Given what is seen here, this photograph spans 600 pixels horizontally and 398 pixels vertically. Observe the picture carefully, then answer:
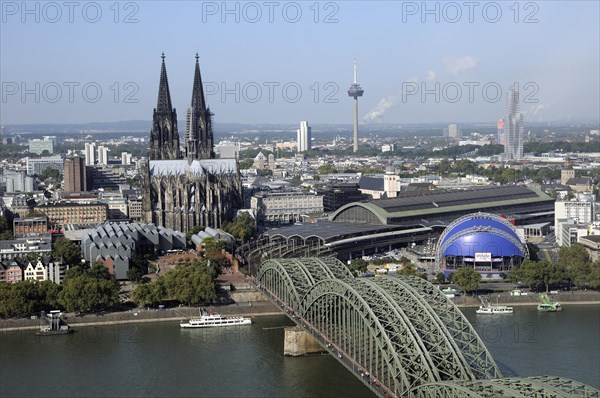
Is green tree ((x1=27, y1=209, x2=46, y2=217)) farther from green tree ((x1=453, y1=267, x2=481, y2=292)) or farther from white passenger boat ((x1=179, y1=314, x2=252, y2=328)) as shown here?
green tree ((x1=453, y1=267, x2=481, y2=292))

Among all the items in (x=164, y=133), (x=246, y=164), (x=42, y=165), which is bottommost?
(x=246, y=164)

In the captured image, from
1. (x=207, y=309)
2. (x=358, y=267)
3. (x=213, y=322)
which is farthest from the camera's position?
(x=358, y=267)

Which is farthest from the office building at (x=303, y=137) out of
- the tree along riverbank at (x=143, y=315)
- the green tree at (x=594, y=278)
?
the tree along riverbank at (x=143, y=315)

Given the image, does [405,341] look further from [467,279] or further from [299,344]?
[467,279]

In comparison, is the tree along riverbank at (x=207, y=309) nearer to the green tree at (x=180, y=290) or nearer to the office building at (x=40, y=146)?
the green tree at (x=180, y=290)

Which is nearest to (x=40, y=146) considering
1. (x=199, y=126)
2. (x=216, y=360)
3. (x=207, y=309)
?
(x=199, y=126)

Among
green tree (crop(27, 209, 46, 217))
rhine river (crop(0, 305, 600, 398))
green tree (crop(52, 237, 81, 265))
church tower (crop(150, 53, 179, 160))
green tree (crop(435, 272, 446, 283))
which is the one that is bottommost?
rhine river (crop(0, 305, 600, 398))

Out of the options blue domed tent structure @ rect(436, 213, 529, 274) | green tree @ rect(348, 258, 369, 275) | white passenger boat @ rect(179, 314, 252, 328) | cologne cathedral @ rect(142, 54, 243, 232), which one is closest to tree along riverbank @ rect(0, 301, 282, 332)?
white passenger boat @ rect(179, 314, 252, 328)
